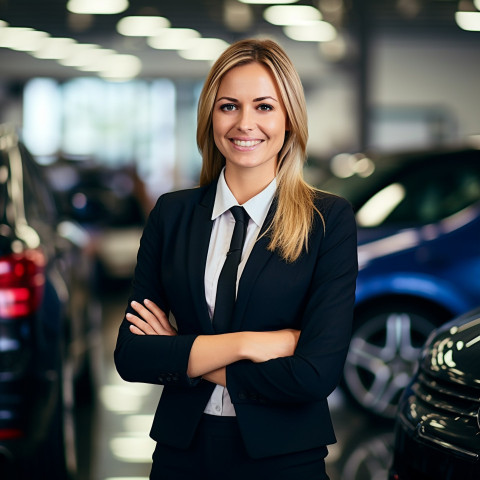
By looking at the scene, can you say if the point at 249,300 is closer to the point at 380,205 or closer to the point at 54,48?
the point at 380,205

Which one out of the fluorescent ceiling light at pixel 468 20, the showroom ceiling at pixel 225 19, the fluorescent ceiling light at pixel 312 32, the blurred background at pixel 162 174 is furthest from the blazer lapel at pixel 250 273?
the fluorescent ceiling light at pixel 468 20

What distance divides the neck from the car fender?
10.9 feet

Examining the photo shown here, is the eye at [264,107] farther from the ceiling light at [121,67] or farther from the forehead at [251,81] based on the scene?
the ceiling light at [121,67]

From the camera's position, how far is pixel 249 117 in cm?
225

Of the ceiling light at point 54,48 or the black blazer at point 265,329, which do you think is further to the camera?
the ceiling light at point 54,48

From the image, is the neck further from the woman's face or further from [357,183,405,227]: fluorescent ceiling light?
[357,183,405,227]: fluorescent ceiling light

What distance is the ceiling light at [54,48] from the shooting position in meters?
23.6

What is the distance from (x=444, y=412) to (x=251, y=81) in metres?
1.40

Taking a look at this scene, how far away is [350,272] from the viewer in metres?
2.26

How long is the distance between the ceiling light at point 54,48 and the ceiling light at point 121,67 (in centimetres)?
132

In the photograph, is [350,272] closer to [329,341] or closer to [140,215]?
[329,341]

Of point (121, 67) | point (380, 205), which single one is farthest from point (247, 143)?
point (121, 67)

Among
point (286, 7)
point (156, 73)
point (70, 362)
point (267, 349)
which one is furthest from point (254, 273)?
point (156, 73)

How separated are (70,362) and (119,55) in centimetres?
2179
